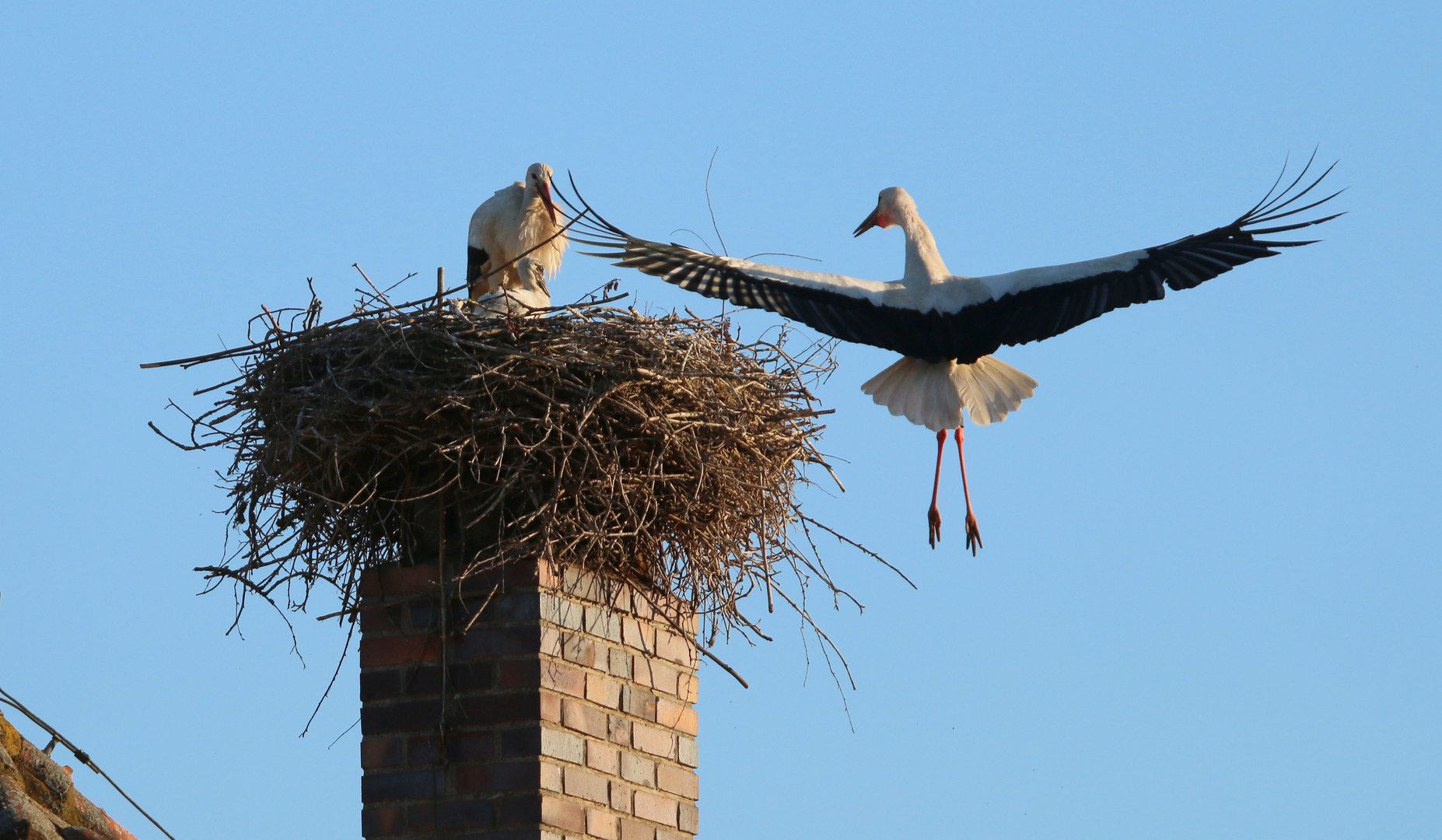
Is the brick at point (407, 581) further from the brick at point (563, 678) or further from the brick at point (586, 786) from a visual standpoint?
the brick at point (586, 786)

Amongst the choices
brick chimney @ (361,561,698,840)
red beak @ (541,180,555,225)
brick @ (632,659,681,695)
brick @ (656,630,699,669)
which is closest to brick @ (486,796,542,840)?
brick chimney @ (361,561,698,840)

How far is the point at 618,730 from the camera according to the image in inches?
158

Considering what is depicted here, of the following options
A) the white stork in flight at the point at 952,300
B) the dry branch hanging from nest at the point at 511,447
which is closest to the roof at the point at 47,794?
the dry branch hanging from nest at the point at 511,447

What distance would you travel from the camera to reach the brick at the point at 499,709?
3.73 m

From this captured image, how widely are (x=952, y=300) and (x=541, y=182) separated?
2.03 metres

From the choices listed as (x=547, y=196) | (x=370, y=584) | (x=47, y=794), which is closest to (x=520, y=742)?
(x=370, y=584)

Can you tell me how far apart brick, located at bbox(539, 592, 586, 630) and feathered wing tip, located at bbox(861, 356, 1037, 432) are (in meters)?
3.08

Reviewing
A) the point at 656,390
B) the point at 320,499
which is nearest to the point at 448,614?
the point at 320,499

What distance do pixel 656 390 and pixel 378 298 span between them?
0.93 m

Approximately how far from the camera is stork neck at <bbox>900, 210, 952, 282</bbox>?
6766 millimetres

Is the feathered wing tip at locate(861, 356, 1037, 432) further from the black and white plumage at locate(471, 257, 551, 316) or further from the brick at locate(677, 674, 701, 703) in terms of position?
the brick at locate(677, 674, 701, 703)

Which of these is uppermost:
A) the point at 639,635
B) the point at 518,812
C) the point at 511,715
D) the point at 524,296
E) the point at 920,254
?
the point at 920,254

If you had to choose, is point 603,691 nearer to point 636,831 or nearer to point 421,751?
point 636,831

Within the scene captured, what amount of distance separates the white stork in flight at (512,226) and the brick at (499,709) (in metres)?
3.80
